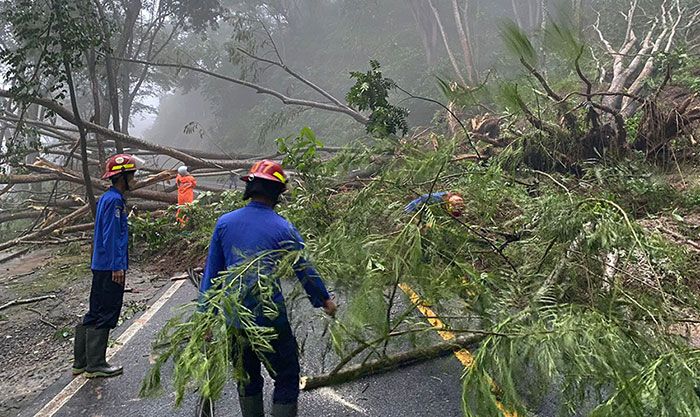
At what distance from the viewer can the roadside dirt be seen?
3771 millimetres

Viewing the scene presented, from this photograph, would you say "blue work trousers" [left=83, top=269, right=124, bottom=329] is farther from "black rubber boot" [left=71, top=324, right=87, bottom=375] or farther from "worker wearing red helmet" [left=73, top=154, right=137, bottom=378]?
"black rubber boot" [left=71, top=324, right=87, bottom=375]

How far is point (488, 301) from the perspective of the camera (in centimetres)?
255

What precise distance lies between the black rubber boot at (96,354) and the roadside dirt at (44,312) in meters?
0.37

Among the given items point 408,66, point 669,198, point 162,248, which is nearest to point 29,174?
point 162,248

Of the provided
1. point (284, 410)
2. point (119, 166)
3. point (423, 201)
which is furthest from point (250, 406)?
point (119, 166)

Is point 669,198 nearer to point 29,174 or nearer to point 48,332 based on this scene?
point 48,332

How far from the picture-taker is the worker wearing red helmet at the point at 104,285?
3.59 m

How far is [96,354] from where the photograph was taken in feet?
11.8

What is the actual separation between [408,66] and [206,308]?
22.8 metres

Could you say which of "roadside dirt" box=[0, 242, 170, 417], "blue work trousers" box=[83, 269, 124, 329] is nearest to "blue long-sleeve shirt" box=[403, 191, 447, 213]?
"blue work trousers" box=[83, 269, 124, 329]

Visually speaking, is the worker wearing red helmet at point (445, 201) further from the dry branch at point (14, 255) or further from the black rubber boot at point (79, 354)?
the dry branch at point (14, 255)

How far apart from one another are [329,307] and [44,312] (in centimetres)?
431

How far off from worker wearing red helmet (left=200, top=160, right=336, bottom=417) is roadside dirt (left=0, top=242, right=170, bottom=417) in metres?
1.87

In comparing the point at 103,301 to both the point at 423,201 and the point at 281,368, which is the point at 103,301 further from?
the point at 423,201
